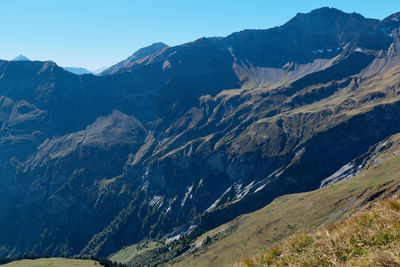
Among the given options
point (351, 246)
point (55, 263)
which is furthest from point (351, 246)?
point (55, 263)

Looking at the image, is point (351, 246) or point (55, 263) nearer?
point (351, 246)

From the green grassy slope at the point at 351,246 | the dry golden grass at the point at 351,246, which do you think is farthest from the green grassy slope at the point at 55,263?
the dry golden grass at the point at 351,246

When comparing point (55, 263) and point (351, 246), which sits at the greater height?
point (351, 246)

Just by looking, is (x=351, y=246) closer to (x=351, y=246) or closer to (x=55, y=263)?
(x=351, y=246)

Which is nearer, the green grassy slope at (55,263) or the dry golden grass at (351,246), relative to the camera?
the dry golden grass at (351,246)

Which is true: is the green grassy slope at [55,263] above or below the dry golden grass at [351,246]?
below

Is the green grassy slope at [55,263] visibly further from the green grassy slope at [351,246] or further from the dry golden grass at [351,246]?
the dry golden grass at [351,246]

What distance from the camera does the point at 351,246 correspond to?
10.1m

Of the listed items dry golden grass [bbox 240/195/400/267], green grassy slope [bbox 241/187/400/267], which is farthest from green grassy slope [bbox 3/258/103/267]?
dry golden grass [bbox 240/195/400/267]

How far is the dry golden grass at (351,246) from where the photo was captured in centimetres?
880

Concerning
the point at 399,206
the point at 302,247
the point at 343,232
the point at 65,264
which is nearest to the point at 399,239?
the point at 343,232

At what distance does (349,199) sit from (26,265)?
628 ft

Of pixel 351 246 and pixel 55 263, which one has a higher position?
pixel 351 246

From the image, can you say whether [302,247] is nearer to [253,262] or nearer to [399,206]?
[253,262]
